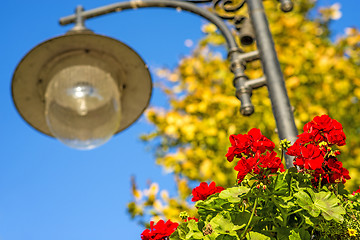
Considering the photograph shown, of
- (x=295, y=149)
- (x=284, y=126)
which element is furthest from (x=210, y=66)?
(x=295, y=149)

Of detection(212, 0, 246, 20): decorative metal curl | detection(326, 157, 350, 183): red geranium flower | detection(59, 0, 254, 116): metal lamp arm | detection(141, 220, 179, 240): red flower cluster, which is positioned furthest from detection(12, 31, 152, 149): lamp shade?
detection(326, 157, 350, 183): red geranium flower

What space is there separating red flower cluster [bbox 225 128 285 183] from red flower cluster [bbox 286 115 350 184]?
5.0 inches

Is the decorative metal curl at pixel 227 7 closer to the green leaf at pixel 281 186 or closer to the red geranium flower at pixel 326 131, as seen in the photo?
the red geranium flower at pixel 326 131

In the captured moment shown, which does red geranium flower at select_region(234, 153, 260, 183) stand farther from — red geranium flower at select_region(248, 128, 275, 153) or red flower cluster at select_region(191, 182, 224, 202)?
red flower cluster at select_region(191, 182, 224, 202)

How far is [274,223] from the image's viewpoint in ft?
7.33

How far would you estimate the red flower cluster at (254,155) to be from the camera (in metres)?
2.21

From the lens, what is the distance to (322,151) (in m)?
2.28

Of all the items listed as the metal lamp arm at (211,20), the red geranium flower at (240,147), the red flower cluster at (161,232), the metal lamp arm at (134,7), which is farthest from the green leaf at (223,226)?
the metal lamp arm at (134,7)

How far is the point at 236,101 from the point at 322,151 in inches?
198

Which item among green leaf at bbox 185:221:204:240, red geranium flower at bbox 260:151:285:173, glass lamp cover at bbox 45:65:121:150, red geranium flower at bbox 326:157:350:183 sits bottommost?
green leaf at bbox 185:221:204:240

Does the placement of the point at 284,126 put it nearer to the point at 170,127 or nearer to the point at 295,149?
the point at 295,149

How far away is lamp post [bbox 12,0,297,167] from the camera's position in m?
3.74

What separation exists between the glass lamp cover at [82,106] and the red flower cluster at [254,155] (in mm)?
1819

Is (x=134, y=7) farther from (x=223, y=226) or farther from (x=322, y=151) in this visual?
(x=223, y=226)
